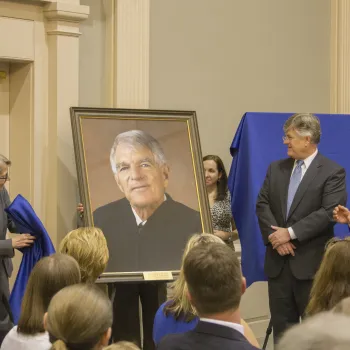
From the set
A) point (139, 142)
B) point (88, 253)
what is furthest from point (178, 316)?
point (139, 142)

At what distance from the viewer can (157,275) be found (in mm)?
5008

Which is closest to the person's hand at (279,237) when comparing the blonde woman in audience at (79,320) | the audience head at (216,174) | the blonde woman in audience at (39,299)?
the audience head at (216,174)

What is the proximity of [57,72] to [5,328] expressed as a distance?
187 centimetres

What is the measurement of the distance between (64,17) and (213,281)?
3.59 metres

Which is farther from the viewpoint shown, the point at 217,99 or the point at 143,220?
the point at 217,99

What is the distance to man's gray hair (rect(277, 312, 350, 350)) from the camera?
45.1 inches

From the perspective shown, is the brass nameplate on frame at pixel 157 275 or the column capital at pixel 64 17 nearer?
the brass nameplate on frame at pixel 157 275

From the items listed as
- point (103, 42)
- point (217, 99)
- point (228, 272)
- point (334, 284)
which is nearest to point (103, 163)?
point (103, 42)

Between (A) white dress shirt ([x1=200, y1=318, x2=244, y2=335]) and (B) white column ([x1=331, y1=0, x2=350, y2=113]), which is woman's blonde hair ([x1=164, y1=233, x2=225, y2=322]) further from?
(B) white column ([x1=331, y1=0, x2=350, y2=113])

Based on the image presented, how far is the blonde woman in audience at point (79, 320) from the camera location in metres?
1.95

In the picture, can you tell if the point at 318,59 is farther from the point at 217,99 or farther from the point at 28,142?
the point at 28,142

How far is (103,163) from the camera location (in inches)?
202

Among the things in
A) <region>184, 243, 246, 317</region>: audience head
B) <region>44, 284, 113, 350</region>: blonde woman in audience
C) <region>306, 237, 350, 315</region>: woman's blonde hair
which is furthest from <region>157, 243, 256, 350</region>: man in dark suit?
<region>306, 237, 350, 315</region>: woman's blonde hair

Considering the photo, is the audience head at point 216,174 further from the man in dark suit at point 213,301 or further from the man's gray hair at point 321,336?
the man's gray hair at point 321,336
